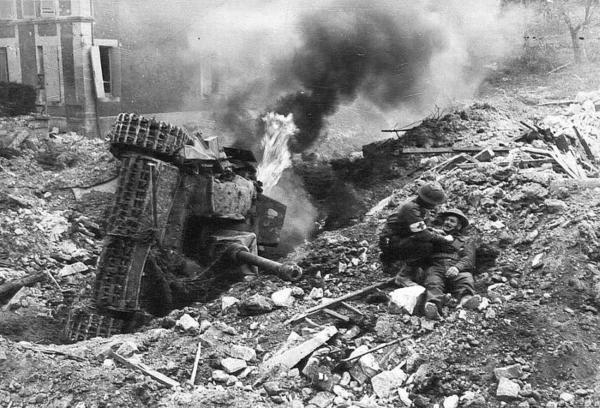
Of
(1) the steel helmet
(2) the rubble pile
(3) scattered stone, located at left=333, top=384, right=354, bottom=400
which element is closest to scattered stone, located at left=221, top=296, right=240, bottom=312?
(3) scattered stone, located at left=333, top=384, right=354, bottom=400

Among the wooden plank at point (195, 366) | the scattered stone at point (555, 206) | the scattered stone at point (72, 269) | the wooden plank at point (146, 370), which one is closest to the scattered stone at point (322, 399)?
the wooden plank at point (195, 366)

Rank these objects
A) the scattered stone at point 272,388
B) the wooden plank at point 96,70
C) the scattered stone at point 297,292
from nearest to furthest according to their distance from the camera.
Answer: the scattered stone at point 272,388
the scattered stone at point 297,292
the wooden plank at point 96,70

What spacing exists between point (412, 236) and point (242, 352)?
2.47m

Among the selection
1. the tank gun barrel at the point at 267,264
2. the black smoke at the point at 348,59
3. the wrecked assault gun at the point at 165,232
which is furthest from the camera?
the black smoke at the point at 348,59

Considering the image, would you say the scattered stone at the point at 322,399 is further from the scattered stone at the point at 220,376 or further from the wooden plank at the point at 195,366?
the wooden plank at the point at 195,366

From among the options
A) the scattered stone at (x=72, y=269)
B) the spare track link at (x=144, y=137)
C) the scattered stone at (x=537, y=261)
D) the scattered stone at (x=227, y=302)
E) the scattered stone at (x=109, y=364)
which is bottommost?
the scattered stone at (x=72, y=269)

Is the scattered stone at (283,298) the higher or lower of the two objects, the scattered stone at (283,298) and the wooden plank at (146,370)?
the lower

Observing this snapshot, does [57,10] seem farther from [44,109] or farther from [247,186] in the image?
[247,186]

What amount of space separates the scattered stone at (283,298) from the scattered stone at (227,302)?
1.65 ft

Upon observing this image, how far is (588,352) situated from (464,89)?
50.9 ft

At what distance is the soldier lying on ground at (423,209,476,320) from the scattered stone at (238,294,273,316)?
1823 mm

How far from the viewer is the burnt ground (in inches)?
221

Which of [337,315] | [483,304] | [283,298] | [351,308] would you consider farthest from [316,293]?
[483,304]

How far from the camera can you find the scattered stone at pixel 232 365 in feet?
20.0
